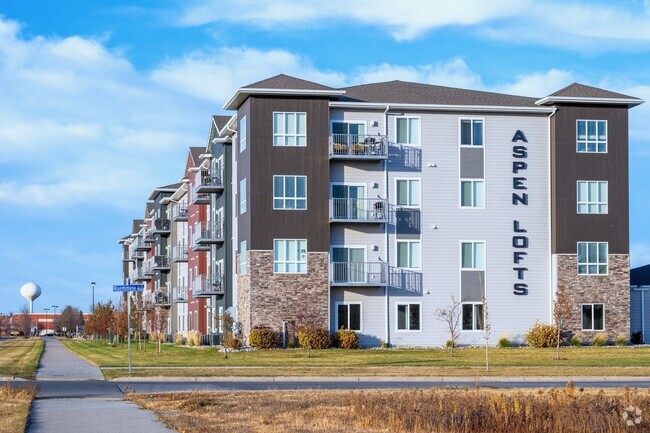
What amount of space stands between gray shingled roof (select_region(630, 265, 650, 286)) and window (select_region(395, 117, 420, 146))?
17900 mm

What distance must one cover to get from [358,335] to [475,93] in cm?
1531

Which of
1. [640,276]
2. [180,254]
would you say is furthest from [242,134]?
[180,254]

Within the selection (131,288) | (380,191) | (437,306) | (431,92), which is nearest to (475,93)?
(431,92)

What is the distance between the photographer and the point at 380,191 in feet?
179

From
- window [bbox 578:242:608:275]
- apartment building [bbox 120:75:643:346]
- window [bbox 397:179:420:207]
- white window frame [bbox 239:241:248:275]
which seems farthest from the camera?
window [bbox 578:242:608:275]

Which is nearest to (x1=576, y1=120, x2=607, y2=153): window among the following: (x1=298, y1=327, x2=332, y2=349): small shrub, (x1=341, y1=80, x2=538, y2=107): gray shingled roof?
(x1=341, y1=80, x2=538, y2=107): gray shingled roof

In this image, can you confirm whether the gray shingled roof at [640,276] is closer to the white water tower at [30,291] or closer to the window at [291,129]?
the window at [291,129]

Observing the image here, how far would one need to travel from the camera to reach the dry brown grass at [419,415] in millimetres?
16672

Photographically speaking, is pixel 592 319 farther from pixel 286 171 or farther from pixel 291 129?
pixel 291 129

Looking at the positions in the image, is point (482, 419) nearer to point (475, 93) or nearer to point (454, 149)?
point (454, 149)

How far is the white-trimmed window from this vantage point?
55125 millimetres

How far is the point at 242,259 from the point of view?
180 feet

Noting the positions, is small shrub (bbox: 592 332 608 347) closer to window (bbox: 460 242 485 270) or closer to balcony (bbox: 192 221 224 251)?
window (bbox: 460 242 485 270)

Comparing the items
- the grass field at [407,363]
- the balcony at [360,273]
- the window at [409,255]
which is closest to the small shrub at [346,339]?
the grass field at [407,363]
